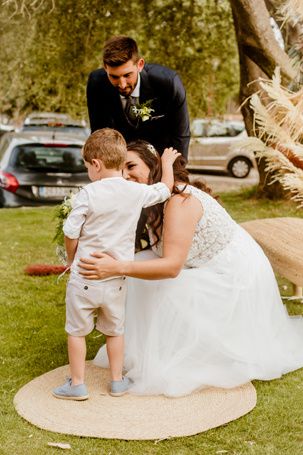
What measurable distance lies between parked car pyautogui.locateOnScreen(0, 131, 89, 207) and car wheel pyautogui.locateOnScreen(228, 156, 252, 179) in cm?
920

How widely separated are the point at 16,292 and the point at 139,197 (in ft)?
9.51

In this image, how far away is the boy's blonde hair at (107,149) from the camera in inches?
140

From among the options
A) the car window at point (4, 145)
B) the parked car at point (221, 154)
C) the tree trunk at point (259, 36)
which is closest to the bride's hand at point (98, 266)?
the tree trunk at point (259, 36)

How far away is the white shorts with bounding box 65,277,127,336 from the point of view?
11.9ft

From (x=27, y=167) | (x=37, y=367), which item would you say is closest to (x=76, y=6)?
(x=27, y=167)

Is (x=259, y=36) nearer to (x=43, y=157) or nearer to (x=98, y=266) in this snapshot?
(x=43, y=157)

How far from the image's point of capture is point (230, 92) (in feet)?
48.1

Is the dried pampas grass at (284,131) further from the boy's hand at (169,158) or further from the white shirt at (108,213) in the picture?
the white shirt at (108,213)

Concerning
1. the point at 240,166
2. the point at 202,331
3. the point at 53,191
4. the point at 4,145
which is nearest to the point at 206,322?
the point at 202,331

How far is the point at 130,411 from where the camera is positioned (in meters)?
3.63

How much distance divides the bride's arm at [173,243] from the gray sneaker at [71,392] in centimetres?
64

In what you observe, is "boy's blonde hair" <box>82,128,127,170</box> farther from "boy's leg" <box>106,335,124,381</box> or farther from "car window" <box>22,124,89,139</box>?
"car window" <box>22,124,89,139</box>

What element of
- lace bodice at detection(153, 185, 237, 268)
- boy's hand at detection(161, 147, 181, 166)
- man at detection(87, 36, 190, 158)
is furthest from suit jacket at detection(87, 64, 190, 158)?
lace bodice at detection(153, 185, 237, 268)

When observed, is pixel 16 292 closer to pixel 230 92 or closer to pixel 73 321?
pixel 73 321
